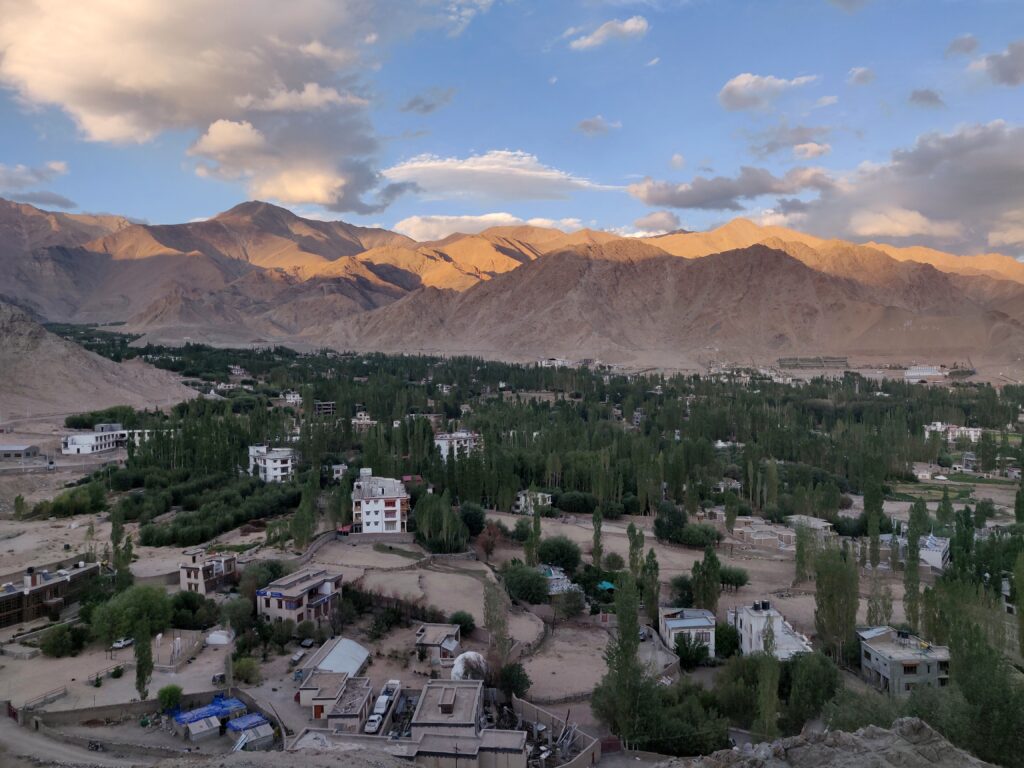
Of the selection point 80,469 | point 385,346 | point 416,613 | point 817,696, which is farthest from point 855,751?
point 385,346

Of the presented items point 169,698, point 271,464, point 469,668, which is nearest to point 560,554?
point 469,668

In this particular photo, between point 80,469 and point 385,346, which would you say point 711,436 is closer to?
point 80,469

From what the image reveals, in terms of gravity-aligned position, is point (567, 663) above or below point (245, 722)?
below

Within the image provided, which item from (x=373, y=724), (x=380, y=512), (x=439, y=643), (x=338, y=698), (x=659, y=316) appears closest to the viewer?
(x=373, y=724)

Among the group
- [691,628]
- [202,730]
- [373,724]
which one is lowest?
[202,730]

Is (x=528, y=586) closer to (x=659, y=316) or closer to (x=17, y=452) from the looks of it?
(x=17, y=452)

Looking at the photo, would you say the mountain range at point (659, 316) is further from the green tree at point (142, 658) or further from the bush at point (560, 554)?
the green tree at point (142, 658)
